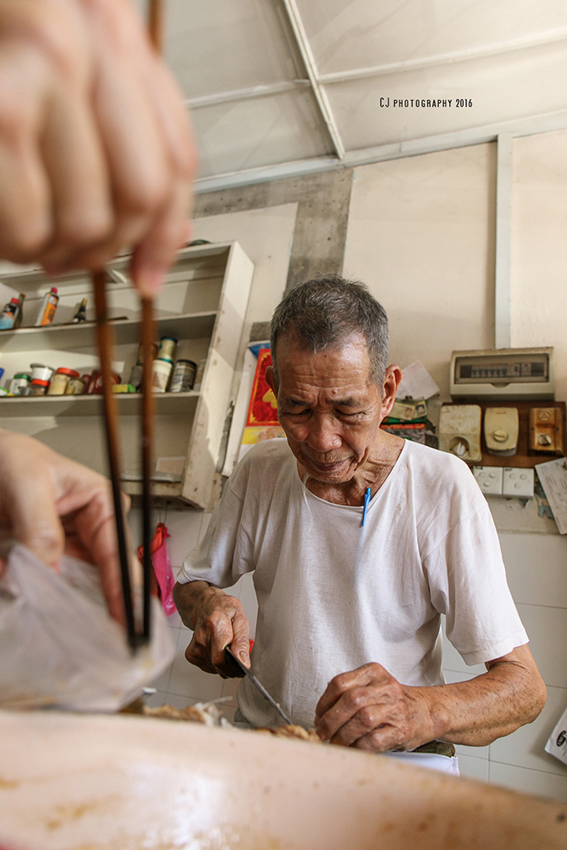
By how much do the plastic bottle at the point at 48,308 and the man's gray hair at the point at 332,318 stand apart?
2.44 metres

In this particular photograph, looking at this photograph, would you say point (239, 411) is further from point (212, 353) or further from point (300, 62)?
point (300, 62)

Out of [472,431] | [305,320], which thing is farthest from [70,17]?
[472,431]

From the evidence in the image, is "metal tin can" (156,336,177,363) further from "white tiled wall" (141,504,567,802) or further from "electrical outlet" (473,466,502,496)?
"electrical outlet" (473,466,502,496)

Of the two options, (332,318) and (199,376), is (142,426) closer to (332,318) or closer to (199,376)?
(332,318)

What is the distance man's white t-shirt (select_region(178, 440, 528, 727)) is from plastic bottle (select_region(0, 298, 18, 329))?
9.19 feet

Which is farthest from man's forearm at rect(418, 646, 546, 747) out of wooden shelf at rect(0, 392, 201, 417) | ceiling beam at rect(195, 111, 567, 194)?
ceiling beam at rect(195, 111, 567, 194)

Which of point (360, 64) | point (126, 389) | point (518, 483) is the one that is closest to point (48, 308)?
point (126, 389)

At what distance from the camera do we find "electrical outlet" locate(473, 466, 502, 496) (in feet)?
6.96

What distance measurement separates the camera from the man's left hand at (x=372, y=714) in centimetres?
86

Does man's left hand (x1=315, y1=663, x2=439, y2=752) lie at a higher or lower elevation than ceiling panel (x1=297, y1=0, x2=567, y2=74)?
lower

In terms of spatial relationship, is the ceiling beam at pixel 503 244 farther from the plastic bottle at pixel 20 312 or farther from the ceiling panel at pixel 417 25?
the plastic bottle at pixel 20 312

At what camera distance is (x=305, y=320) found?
1.31 meters

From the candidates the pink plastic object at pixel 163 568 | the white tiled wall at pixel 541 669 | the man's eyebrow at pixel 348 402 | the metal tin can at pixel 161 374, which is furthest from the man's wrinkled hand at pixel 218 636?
the metal tin can at pixel 161 374

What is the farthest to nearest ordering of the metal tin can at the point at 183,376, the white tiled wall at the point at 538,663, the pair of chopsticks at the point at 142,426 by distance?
the metal tin can at the point at 183,376 < the white tiled wall at the point at 538,663 < the pair of chopsticks at the point at 142,426
